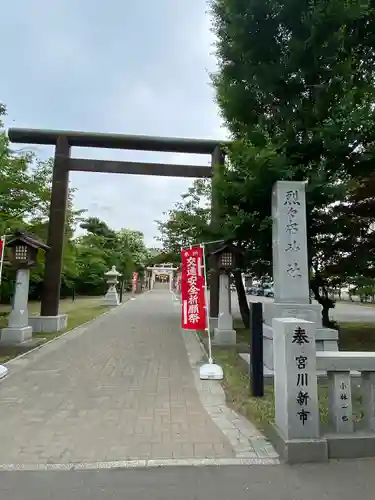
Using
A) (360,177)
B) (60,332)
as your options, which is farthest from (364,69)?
(60,332)

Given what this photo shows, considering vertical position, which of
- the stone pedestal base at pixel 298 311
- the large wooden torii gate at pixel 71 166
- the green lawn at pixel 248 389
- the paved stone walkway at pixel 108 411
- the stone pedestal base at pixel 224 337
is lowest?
the paved stone walkway at pixel 108 411

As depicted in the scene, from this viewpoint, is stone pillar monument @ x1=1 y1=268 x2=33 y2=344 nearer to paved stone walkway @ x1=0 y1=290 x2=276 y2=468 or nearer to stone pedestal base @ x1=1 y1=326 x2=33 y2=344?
stone pedestal base @ x1=1 y1=326 x2=33 y2=344

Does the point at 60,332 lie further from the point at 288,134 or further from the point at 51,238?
the point at 288,134

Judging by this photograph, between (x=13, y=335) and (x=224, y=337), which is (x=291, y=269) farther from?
(x=13, y=335)

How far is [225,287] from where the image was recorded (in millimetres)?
11219

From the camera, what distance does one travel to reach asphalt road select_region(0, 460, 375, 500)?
2.94m

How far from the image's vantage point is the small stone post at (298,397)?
354 centimetres

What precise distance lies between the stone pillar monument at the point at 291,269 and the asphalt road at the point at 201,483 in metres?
3.83

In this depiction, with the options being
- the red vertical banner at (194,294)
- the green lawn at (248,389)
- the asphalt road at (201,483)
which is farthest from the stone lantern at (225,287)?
the asphalt road at (201,483)

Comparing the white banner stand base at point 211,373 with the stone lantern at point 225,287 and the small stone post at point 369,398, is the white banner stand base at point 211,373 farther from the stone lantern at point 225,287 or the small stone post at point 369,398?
the stone lantern at point 225,287

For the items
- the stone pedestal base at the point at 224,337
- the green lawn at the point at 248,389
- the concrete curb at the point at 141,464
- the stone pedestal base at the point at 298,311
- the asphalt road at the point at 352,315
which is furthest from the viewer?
the asphalt road at the point at 352,315

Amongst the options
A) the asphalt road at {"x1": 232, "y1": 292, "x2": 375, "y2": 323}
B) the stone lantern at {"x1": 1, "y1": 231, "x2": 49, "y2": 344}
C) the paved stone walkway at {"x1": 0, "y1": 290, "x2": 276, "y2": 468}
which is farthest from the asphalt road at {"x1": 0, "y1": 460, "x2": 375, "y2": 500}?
the asphalt road at {"x1": 232, "y1": 292, "x2": 375, "y2": 323}

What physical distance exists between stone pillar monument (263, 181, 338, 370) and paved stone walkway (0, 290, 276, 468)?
1.89m

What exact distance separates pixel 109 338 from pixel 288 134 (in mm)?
7920
